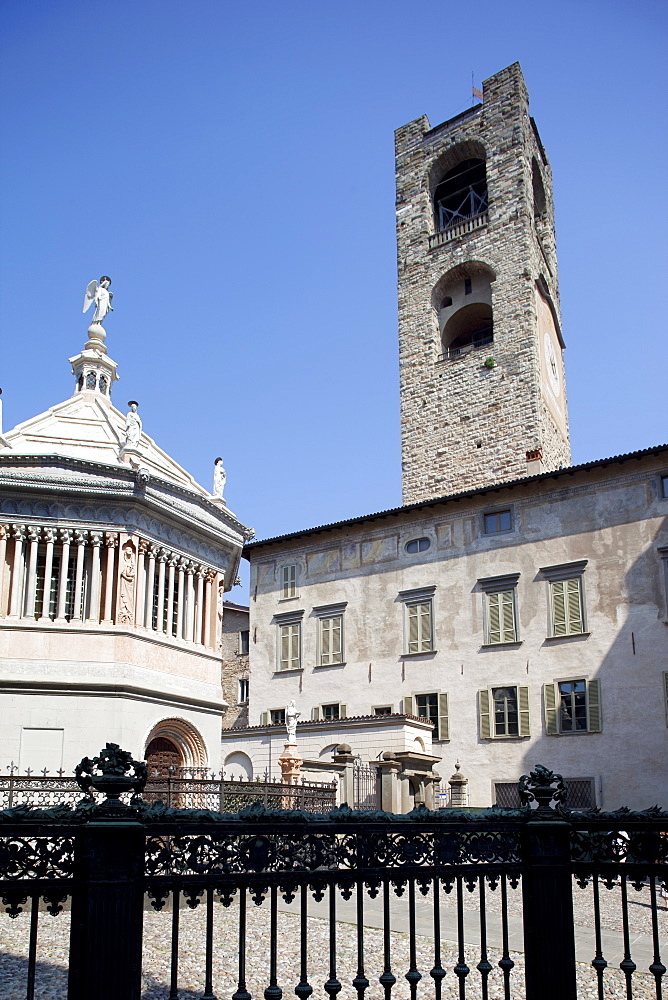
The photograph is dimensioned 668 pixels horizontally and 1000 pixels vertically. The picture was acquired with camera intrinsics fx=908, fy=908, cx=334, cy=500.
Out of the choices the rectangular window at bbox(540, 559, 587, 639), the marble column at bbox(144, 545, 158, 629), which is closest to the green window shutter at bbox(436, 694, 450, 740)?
the rectangular window at bbox(540, 559, 587, 639)

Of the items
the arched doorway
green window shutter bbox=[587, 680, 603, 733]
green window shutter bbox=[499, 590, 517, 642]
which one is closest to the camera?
the arched doorway

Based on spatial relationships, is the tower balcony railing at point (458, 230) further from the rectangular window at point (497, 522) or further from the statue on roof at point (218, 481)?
the statue on roof at point (218, 481)

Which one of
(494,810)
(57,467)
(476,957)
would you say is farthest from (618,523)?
(494,810)

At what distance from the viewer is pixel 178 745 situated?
83.8ft

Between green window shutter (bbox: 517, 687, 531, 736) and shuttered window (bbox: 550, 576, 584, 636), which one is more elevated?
shuttered window (bbox: 550, 576, 584, 636)

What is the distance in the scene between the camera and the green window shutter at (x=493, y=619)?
33.1 meters

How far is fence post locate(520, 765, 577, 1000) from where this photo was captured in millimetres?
5781

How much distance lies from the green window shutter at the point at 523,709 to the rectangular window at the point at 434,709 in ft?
9.56

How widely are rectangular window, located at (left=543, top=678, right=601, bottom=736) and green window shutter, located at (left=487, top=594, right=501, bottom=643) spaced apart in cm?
264

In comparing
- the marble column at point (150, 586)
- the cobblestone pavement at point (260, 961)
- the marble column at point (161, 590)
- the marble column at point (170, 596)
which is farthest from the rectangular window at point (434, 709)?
the cobblestone pavement at point (260, 961)

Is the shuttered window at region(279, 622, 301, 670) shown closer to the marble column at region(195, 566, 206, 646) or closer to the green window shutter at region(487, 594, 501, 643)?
the green window shutter at region(487, 594, 501, 643)

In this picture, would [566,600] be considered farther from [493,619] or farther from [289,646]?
[289,646]

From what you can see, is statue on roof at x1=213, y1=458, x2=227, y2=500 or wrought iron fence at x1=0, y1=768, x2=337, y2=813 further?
statue on roof at x1=213, y1=458, x2=227, y2=500

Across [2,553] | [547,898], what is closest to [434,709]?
[2,553]
